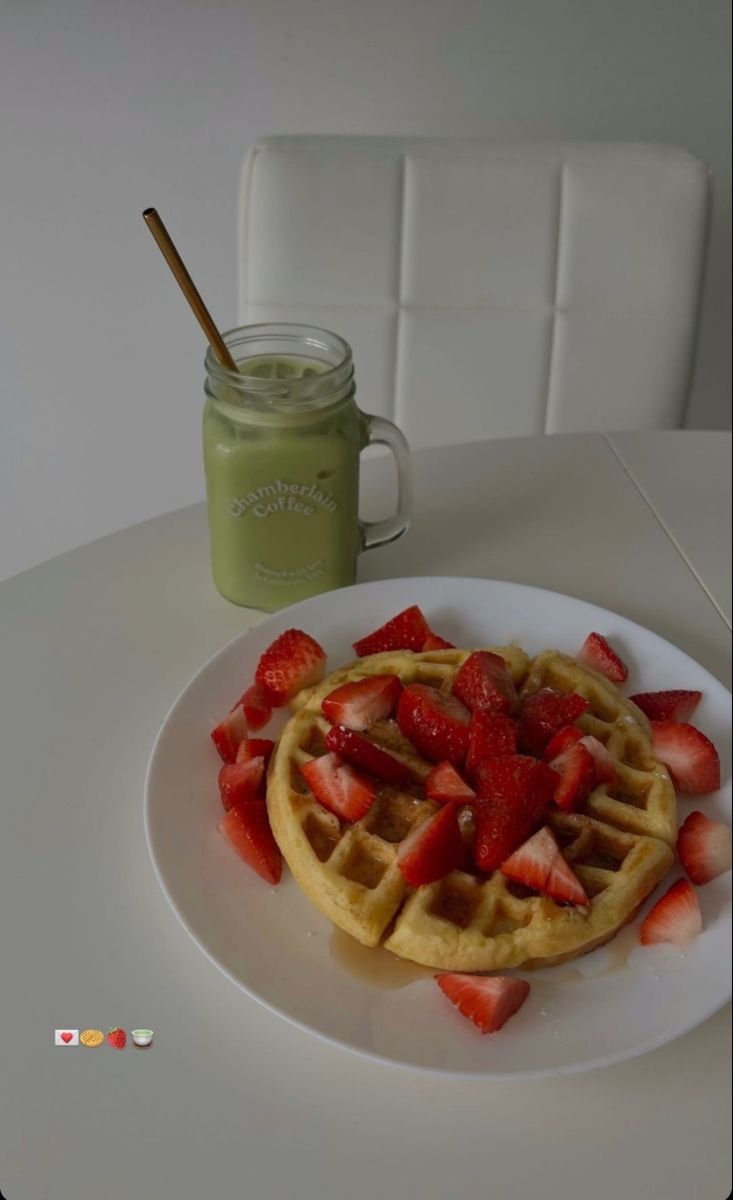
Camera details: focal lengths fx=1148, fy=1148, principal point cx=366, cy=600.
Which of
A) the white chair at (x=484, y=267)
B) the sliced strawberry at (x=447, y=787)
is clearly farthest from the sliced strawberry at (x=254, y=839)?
the white chair at (x=484, y=267)

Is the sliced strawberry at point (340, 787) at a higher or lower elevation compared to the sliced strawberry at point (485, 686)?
lower

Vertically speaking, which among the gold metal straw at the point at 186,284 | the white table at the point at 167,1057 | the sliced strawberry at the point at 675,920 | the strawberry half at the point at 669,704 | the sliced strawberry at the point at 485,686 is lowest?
the white table at the point at 167,1057

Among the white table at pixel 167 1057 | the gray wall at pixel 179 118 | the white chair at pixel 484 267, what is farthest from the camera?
the gray wall at pixel 179 118

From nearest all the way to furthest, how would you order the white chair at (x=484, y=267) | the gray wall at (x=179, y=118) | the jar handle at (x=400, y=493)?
the jar handle at (x=400, y=493), the white chair at (x=484, y=267), the gray wall at (x=179, y=118)

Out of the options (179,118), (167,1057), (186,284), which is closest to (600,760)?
(167,1057)

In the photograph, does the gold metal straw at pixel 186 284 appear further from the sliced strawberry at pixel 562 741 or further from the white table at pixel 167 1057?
the sliced strawberry at pixel 562 741

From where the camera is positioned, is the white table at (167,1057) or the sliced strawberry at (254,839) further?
the sliced strawberry at (254,839)

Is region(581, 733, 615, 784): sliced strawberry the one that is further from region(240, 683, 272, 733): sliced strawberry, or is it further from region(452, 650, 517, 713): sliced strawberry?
region(240, 683, 272, 733): sliced strawberry
